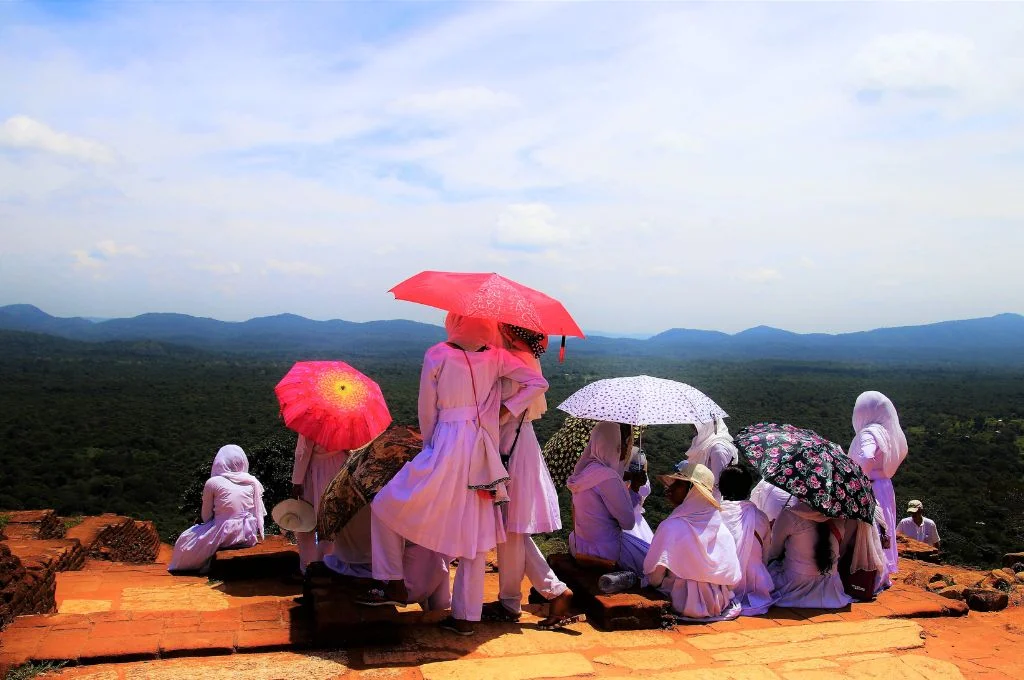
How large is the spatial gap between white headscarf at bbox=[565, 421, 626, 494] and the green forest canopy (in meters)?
5.07

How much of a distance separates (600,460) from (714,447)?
3.24 feet

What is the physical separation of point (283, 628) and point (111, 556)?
5.62m

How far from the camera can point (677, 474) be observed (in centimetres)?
482

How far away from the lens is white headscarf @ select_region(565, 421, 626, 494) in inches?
204

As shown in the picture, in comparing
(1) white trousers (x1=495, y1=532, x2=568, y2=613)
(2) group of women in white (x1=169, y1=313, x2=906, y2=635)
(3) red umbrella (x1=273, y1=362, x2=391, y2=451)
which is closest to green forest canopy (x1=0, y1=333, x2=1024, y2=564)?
(2) group of women in white (x1=169, y1=313, x2=906, y2=635)

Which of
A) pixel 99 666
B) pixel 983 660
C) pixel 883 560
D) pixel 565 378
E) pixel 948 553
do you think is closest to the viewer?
pixel 99 666

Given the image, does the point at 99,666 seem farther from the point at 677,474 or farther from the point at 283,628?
the point at 677,474

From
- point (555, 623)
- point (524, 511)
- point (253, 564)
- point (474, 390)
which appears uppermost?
point (474, 390)

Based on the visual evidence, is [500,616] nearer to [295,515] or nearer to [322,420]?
[295,515]

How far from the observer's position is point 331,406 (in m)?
5.17

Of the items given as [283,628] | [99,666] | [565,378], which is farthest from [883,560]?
[565,378]

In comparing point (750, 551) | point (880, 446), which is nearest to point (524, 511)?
point (750, 551)

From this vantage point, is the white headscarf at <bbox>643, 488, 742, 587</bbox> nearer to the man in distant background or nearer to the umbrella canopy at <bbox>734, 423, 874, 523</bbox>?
the umbrella canopy at <bbox>734, 423, 874, 523</bbox>

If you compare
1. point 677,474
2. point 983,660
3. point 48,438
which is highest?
point 677,474
